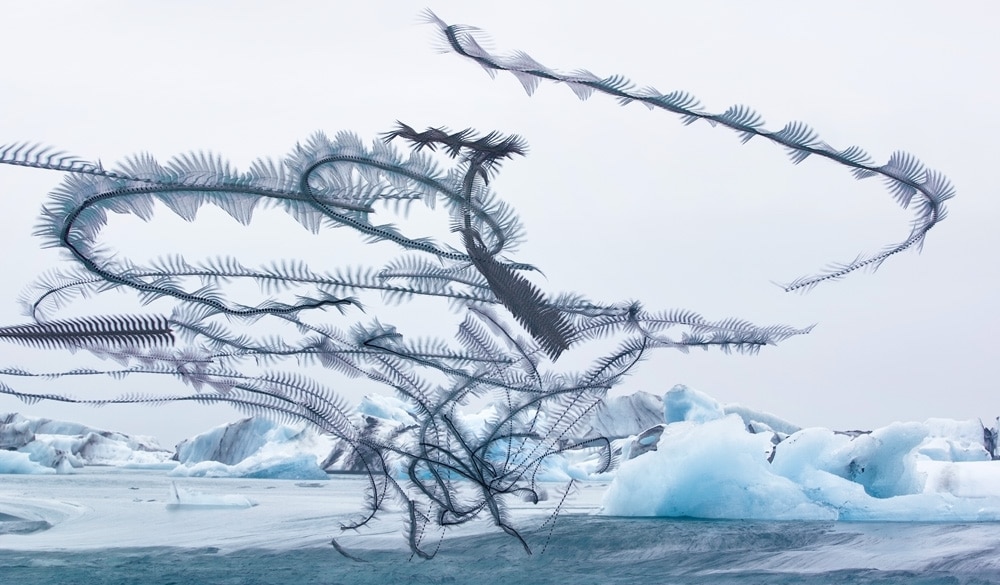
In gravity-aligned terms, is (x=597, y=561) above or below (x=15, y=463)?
below

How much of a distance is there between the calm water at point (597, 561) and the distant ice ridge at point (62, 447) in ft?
72.0

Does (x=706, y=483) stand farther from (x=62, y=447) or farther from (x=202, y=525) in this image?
(x=62, y=447)

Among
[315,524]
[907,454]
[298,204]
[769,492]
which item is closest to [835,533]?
[769,492]

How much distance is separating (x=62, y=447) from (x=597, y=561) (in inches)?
1224

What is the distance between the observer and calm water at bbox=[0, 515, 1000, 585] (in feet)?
12.1

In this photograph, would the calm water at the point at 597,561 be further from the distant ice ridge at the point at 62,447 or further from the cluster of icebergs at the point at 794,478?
the distant ice ridge at the point at 62,447

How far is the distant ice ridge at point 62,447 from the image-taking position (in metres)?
23.5

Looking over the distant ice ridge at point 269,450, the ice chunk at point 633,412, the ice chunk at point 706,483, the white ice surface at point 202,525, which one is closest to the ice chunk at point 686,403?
the white ice surface at point 202,525

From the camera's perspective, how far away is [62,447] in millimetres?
29891

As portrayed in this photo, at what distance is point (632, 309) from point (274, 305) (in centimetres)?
145

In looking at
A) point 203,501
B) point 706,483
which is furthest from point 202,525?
point 706,483

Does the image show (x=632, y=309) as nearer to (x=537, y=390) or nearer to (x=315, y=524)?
(x=537, y=390)

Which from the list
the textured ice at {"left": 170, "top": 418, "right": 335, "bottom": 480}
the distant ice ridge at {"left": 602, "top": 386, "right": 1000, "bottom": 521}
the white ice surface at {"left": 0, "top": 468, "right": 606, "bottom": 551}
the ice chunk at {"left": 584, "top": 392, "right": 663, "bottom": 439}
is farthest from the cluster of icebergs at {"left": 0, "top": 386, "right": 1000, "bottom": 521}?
the textured ice at {"left": 170, "top": 418, "right": 335, "bottom": 480}

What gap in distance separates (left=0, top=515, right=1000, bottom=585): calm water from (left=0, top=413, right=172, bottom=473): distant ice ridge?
2195 centimetres
